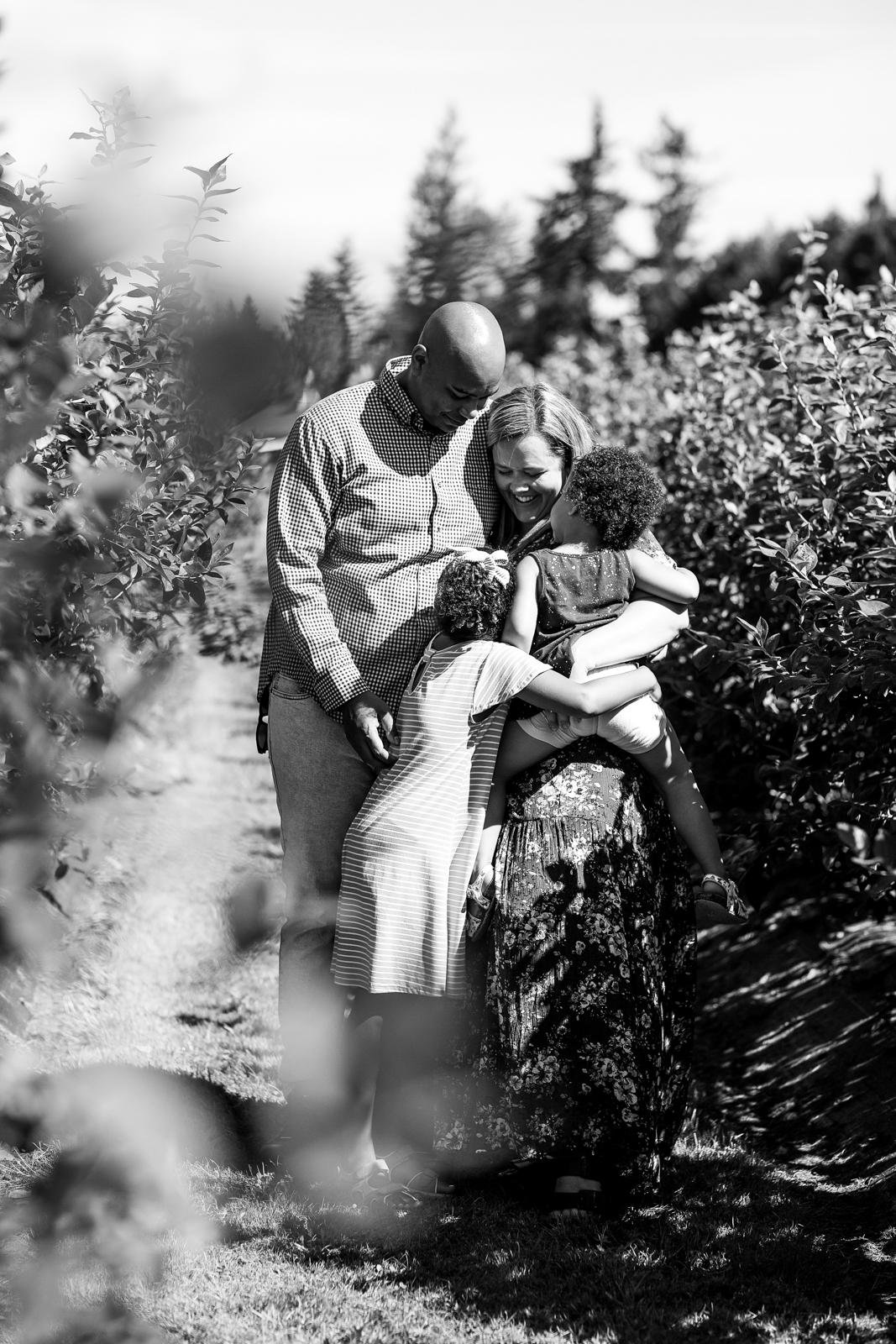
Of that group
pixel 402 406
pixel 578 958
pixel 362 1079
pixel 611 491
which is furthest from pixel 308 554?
pixel 362 1079

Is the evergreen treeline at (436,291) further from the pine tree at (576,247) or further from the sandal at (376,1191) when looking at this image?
the sandal at (376,1191)

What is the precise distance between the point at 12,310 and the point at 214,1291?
177 centimetres

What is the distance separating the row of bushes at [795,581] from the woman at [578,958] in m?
0.29

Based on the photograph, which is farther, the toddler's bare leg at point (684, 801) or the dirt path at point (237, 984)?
the toddler's bare leg at point (684, 801)

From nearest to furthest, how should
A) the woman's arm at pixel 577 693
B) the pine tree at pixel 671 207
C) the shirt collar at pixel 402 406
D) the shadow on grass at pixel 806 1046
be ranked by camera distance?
1. the pine tree at pixel 671 207
2. the woman's arm at pixel 577 693
3. the shirt collar at pixel 402 406
4. the shadow on grass at pixel 806 1046

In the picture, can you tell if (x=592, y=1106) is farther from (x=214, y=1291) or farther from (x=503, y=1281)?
(x=214, y=1291)

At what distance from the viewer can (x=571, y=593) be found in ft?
10.6

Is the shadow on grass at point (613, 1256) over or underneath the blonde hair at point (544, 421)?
underneath

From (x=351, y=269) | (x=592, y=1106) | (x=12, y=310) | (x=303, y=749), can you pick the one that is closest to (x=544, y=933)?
(x=592, y=1106)

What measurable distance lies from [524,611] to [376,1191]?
4.77ft

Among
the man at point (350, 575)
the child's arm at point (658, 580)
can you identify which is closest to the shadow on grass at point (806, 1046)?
the man at point (350, 575)

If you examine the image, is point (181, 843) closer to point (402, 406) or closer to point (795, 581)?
point (402, 406)

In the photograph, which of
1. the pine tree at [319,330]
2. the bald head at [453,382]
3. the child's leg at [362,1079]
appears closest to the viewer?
the pine tree at [319,330]

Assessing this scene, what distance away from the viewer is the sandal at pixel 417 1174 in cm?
322
